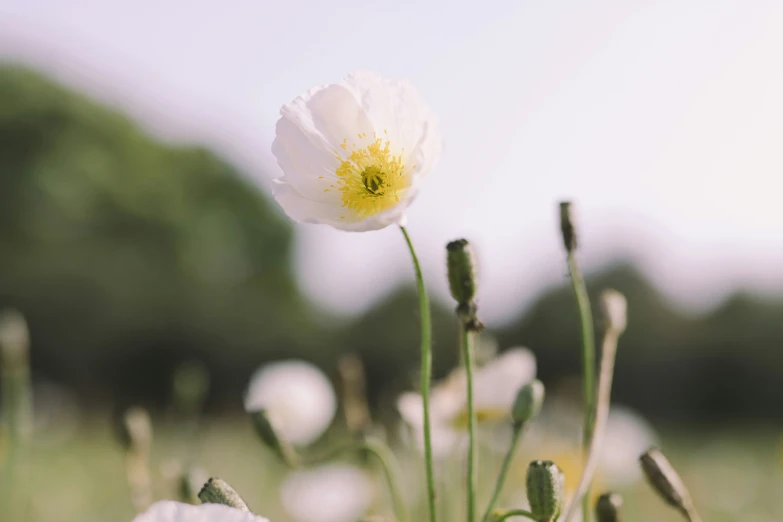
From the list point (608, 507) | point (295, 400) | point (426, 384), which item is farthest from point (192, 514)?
point (295, 400)

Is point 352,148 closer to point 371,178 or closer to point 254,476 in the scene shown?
point 371,178

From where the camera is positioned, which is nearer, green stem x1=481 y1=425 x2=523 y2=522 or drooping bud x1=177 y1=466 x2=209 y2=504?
green stem x1=481 y1=425 x2=523 y2=522

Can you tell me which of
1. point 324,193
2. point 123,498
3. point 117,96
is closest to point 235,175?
point 117,96

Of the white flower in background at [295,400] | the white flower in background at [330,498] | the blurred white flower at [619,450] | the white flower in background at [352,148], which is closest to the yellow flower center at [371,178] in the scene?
the white flower in background at [352,148]

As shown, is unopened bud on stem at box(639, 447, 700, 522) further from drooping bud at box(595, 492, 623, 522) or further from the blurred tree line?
the blurred tree line

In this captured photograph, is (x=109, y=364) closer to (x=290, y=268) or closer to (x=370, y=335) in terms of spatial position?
(x=370, y=335)

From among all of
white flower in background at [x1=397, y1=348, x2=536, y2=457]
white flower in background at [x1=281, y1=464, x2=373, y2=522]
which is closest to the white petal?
white flower in background at [x1=397, y1=348, x2=536, y2=457]
